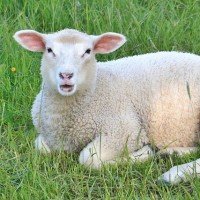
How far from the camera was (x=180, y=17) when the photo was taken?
6.84 m

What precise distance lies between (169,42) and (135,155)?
171 centimetres

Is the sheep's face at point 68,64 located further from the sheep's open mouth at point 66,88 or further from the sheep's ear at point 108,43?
the sheep's ear at point 108,43

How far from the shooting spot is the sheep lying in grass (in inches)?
197

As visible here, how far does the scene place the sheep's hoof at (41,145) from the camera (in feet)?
16.8

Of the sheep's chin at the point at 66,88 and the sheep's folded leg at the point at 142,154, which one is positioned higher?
the sheep's chin at the point at 66,88

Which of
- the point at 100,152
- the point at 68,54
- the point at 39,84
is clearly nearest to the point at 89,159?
the point at 100,152

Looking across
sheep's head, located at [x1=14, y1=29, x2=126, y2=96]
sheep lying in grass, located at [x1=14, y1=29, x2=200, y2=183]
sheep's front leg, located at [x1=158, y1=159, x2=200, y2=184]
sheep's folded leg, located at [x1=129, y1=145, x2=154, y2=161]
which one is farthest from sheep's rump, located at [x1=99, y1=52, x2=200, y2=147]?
sheep's front leg, located at [x1=158, y1=159, x2=200, y2=184]

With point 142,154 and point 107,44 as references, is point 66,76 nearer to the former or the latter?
point 107,44

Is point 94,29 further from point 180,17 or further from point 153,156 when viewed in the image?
point 153,156

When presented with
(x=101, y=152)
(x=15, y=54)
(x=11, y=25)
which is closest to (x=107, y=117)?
(x=101, y=152)

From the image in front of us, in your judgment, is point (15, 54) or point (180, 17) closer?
point (15, 54)

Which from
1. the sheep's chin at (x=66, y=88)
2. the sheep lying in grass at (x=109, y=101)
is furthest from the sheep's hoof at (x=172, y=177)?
the sheep's chin at (x=66, y=88)

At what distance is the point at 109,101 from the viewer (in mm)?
5254

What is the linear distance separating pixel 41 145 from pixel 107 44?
0.91m
